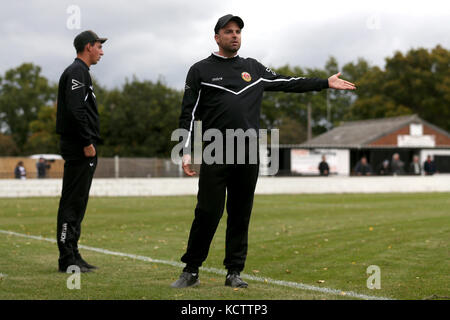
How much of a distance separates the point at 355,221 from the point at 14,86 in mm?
94062

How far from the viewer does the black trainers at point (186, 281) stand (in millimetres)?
5492

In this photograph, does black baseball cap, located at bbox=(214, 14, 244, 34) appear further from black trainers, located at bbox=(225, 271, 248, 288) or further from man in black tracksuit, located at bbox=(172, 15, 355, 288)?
black trainers, located at bbox=(225, 271, 248, 288)

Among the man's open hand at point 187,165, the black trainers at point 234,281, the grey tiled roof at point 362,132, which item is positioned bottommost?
the black trainers at point 234,281

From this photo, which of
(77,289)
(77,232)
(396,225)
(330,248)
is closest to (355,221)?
(396,225)

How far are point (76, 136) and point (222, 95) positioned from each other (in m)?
1.77

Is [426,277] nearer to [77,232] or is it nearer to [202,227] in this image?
[202,227]

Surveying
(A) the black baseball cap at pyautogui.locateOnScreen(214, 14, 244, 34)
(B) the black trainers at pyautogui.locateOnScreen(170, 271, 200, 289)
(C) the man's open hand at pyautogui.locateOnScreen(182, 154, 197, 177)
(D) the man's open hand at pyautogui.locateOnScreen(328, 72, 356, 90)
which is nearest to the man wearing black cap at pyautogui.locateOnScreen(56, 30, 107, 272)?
(C) the man's open hand at pyautogui.locateOnScreen(182, 154, 197, 177)

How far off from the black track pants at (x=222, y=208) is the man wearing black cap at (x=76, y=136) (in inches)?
57.8

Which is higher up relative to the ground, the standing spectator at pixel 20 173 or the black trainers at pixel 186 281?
the standing spectator at pixel 20 173

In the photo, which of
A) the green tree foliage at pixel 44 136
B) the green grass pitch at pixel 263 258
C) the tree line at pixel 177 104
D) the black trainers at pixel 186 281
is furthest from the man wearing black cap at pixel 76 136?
the green tree foliage at pixel 44 136

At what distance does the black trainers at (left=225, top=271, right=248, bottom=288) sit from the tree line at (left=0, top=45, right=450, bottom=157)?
4844cm

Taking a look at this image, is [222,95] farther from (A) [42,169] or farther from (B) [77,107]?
(A) [42,169]

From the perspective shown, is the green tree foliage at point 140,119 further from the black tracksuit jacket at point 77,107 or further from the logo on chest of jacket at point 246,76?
the logo on chest of jacket at point 246,76

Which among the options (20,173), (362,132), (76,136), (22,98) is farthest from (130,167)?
(22,98)
